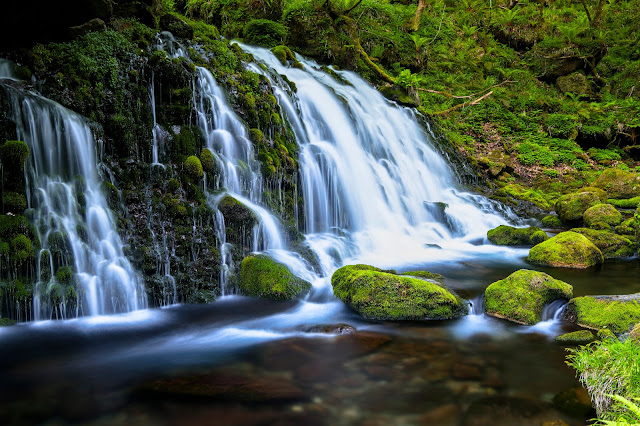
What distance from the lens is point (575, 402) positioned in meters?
4.16

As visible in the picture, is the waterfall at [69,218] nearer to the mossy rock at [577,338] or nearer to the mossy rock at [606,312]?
the mossy rock at [577,338]

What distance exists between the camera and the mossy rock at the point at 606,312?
17.9ft

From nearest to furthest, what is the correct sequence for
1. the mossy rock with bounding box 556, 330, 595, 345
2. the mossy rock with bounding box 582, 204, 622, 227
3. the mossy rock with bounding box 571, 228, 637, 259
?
1. the mossy rock with bounding box 556, 330, 595, 345
2. the mossy rock with bounding box 571, 228, 637, 259
3. the mossy rock with bounding box 582, 204, 622, 227

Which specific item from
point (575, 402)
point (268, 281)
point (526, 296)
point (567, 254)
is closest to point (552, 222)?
point (567, 254)

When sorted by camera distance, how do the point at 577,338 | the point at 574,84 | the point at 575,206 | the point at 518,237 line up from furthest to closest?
1. the point at 574,84
2. the point at 575,206
3. the point at 518,237
4. the point at 577,338

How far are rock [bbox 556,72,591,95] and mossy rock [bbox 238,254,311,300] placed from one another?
22.5 meters

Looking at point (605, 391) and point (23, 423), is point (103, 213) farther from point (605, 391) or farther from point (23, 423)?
point (605, 391)

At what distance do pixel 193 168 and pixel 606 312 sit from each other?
652 cm

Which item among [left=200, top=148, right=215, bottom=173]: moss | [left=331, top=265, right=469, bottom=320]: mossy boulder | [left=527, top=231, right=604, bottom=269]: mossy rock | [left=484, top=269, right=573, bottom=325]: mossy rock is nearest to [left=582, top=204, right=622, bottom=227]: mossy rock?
[left=527, top=231, right=604, bottom=269]: mossy rock

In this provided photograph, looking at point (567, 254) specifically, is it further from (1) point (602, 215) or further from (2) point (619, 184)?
(2) point (619, 184)

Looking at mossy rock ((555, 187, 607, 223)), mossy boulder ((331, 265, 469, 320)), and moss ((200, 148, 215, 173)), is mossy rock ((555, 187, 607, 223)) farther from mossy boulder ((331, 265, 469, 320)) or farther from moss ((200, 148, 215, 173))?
moss ((200, 148, 215, 173))

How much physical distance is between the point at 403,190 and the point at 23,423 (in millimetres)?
10715

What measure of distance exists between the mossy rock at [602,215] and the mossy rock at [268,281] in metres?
8.11

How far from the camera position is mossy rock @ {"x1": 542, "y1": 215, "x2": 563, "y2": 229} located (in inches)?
501
